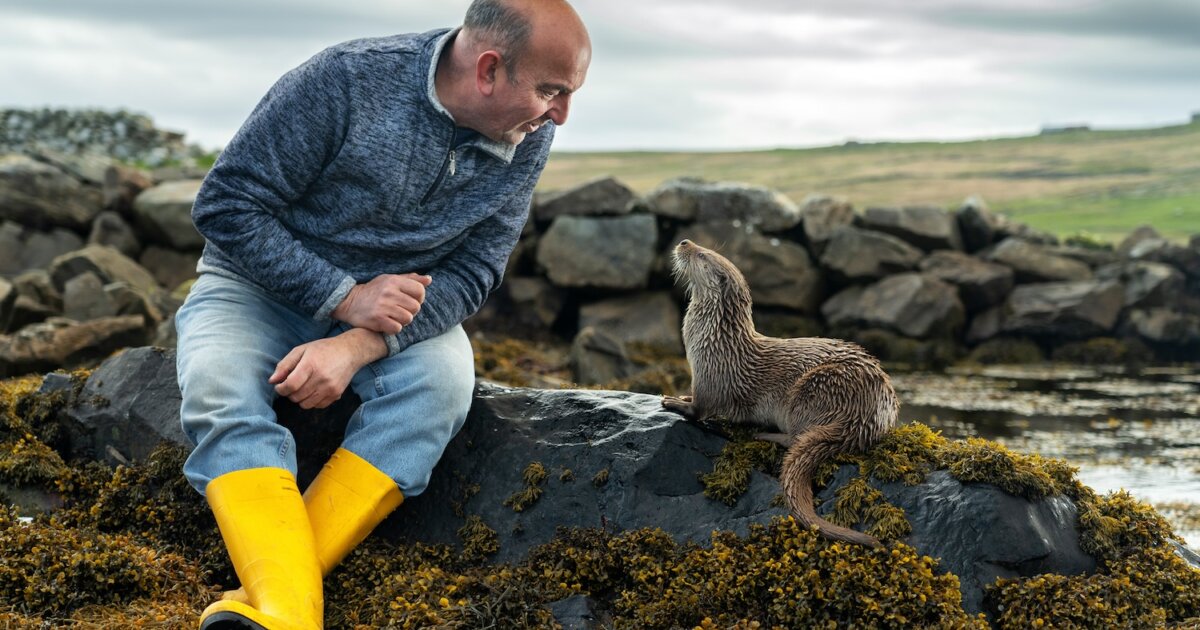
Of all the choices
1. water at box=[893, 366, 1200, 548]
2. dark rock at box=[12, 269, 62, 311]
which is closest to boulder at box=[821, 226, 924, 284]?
water at box=[893, 366, 1200, 548]

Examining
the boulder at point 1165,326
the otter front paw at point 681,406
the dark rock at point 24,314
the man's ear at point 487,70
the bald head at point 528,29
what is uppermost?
the bald head at point 528,29

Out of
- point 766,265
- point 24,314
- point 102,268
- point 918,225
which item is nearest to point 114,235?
point 102,268

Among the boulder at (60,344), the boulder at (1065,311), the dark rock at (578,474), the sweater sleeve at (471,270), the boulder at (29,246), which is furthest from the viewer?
the boulder at (29,246)

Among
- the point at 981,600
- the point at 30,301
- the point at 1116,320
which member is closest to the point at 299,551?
the point at 981,600

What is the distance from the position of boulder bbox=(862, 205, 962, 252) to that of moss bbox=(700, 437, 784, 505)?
45.9ft

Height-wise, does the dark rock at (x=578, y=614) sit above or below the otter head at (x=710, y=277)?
below

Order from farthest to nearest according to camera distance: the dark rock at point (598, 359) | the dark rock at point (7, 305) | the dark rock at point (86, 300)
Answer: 1. the dark rock at point (7, 305)
2. the dark rock at point (86, 300)
3. the dark rock at point (598, 359)

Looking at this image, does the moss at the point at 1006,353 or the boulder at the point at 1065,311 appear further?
the boulder at the point at 1065,311

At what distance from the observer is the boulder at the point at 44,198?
1916 cm

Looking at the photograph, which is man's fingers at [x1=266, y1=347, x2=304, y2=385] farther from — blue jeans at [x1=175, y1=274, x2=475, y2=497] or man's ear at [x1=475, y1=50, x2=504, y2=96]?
man's ear at [x1=475, y1=50, x2=504, y2=96]

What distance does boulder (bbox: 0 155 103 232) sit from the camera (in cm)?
1916

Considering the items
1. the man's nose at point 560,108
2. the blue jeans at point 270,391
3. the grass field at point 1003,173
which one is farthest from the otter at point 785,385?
the grass field at point 1003,173

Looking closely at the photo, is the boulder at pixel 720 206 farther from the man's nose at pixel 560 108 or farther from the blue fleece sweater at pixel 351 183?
the man's nose at pixel 560 108

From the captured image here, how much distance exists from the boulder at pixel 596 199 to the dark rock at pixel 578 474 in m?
12.4
